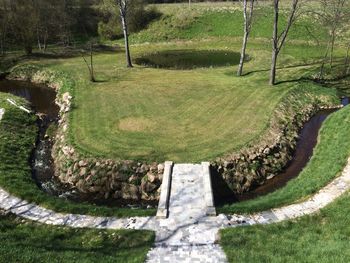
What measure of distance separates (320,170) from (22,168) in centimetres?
1765

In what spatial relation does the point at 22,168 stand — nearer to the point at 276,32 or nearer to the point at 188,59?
the point at 276,32

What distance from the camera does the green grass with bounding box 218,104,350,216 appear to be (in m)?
17.5

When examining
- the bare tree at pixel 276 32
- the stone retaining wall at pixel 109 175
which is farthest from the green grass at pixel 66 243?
the bare tree at pixel 276 32

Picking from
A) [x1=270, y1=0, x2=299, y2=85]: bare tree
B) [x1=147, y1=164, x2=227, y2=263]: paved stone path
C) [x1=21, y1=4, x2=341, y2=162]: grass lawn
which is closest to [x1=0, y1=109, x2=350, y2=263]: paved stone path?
[x1=147, y1=164, x2=227, y2=263]: paved stone path

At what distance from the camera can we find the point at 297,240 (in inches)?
564

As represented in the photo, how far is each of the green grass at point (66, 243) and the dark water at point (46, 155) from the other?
12.9 feet

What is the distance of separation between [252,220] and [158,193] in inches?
222

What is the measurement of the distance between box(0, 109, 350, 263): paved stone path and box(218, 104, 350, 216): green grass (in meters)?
0.43

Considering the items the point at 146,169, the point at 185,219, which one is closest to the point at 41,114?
the point at 146,169

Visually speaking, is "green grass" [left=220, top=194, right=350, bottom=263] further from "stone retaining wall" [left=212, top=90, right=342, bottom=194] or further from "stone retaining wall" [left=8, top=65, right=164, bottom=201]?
"stone retaining wall" [left=8, top=65, right=164, bottom=201]

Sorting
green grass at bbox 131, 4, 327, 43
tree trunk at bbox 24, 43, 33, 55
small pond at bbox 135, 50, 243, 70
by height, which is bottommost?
small pond at bbox 135, 50, 243, 70

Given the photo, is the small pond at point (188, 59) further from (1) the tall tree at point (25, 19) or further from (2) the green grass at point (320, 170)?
(2) the green grass at point (320, 170)

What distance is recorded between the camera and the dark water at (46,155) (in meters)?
19.9

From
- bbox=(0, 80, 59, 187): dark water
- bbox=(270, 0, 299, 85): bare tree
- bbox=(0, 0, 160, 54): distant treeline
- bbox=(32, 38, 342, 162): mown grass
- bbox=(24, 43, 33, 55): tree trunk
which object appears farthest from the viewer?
bbox=(0, 0, 160, 54): distant treeline
